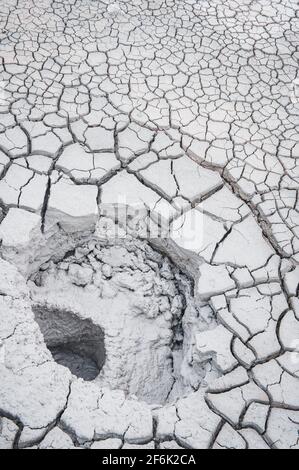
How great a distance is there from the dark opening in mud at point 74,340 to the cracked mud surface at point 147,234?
14 millimetres

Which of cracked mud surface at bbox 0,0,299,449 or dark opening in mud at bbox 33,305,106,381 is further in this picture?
dark opening in mud at bbox 33,305,106,381

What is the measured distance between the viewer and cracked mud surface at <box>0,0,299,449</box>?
5.68 ft

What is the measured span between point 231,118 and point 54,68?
1.45m

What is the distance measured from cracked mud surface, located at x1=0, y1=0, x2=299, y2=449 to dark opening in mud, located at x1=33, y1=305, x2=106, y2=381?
0.01 meters

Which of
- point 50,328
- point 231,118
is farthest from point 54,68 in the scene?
point 50,328

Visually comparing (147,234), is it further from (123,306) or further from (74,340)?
(74,340)

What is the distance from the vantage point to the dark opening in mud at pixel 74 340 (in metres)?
2.37

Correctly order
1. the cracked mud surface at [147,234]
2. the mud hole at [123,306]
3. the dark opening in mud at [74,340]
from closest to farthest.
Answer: the cracked mud surface at [147,234] < the mud hole at [123,306] < the dark opening in mud at [74,340]

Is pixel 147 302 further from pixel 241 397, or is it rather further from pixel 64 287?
pixel 241 397

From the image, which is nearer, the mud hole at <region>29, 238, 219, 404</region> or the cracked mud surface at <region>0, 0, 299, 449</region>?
the cracked mud surface at <region>0, 0, 299, 449</region>

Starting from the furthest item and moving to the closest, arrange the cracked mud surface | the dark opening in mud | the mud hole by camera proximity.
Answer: the dark opening in mud < the mud hole < the cracked mud surface

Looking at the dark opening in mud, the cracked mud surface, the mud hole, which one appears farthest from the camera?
the dark opening in mud

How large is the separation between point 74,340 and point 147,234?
0.85 metres

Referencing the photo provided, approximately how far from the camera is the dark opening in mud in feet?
7.78
